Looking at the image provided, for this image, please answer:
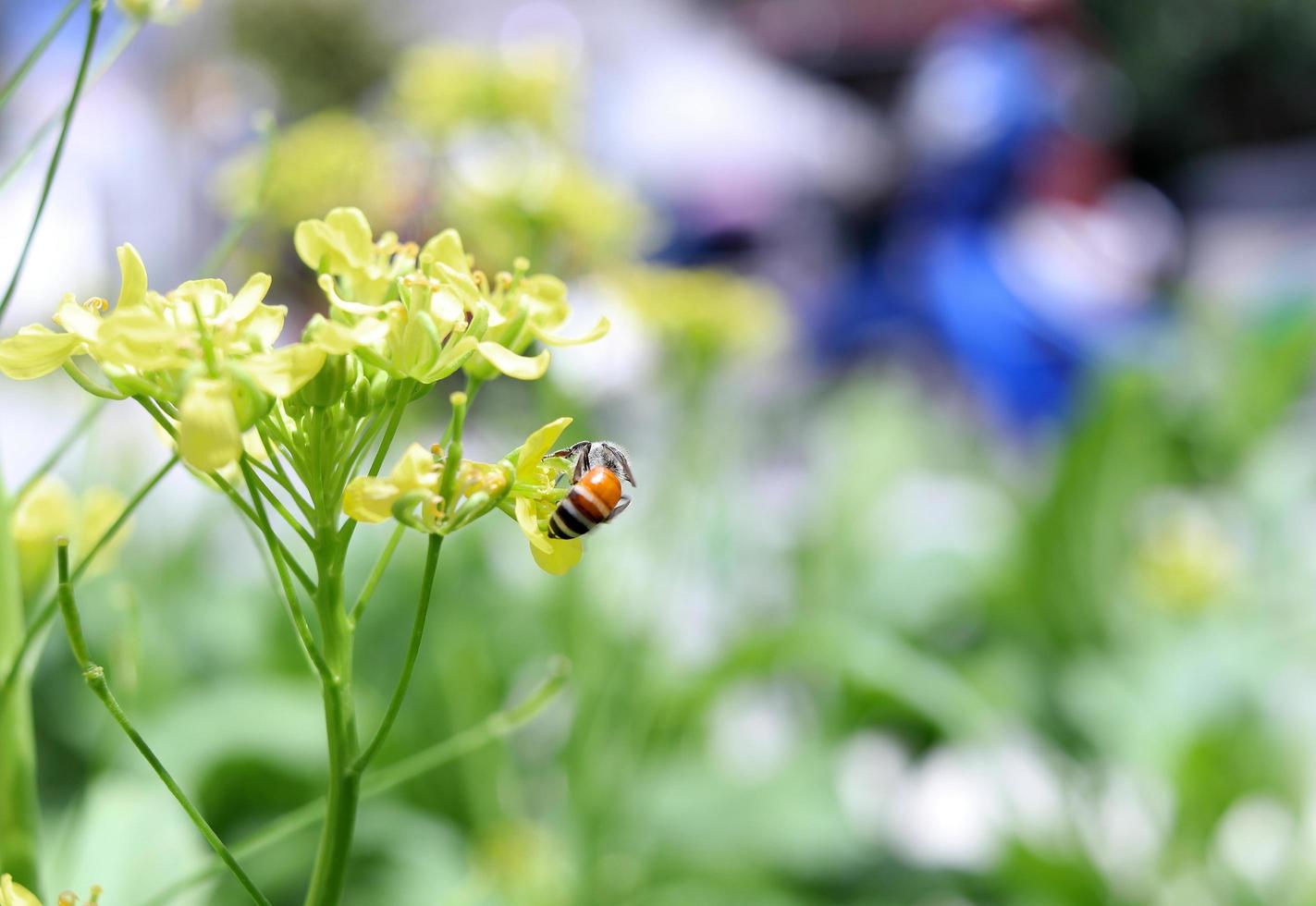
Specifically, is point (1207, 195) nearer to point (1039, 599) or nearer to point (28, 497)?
point (1039, 599)

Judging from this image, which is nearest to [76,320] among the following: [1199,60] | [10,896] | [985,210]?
[10,896]

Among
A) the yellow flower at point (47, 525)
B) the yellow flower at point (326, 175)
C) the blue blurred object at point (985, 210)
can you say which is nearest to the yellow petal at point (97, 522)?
the yellow flower at point (47, 525)

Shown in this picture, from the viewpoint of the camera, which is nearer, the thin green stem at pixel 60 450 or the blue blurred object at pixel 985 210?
the thin green stem at pixel 60 450

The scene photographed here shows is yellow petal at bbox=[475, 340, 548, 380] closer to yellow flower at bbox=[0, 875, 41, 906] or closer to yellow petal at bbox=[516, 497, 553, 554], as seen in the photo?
yellow petal at bbox=[516, 497, 553, 554]

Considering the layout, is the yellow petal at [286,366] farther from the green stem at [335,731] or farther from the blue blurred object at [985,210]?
the blue blurred object at [985,210]

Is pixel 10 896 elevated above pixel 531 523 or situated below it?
below

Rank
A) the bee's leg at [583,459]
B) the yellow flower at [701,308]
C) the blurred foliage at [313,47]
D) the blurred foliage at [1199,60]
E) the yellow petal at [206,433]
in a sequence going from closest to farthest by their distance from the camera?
the yellow petal at [206,433] < the bee's leg at [583,459] < the yellow flower at [701,308] < the blurred foliage at [313,47] < the blurred foliage at [1199,60]

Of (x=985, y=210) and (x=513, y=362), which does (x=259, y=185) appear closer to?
(x=513, y=362)
